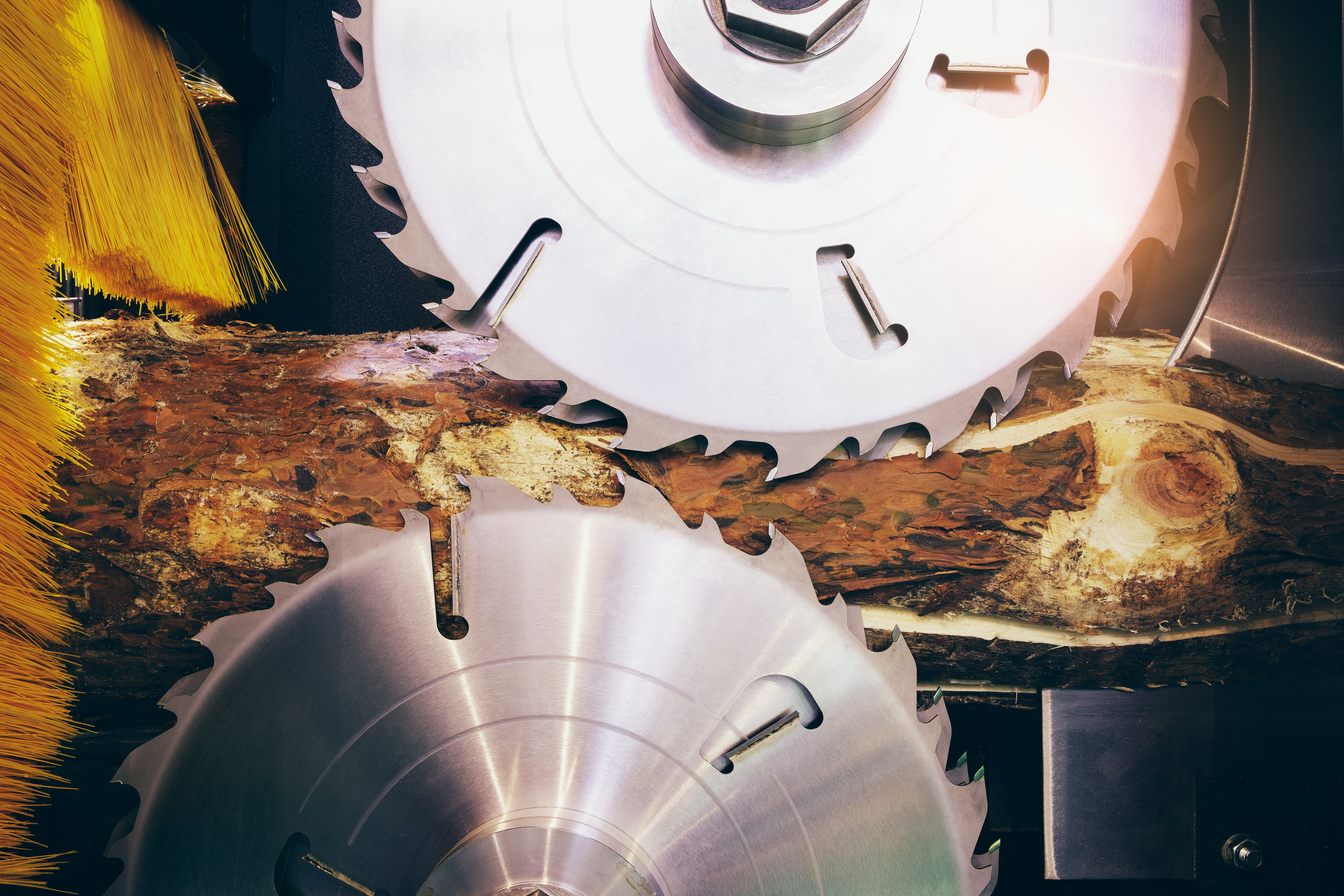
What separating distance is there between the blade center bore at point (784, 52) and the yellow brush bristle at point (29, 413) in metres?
0.67

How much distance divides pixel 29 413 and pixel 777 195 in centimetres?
79

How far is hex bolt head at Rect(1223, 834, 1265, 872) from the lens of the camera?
872 mm

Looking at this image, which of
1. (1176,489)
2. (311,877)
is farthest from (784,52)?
(311,877)

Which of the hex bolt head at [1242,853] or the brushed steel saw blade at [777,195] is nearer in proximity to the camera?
the brushed steel saw blade at [777,195]

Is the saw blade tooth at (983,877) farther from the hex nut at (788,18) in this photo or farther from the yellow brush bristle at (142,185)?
the yellow brush bristle at (142,185)

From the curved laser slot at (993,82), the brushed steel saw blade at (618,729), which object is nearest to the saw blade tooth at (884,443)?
the brushed steel saw blade at (618,729)

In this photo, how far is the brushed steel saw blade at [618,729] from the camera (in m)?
0.73

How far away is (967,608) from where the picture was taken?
77 centimetres

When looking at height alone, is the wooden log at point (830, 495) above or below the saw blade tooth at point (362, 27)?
below

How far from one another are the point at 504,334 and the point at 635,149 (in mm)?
246

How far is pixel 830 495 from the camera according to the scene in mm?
747

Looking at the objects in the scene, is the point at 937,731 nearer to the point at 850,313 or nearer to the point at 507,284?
the point at 850,313

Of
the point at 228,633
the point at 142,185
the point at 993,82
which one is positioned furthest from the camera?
the point at 142,185

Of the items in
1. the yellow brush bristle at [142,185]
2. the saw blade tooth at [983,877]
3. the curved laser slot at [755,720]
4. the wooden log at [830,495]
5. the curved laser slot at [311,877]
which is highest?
the yellow brush bristle at [142,185]
